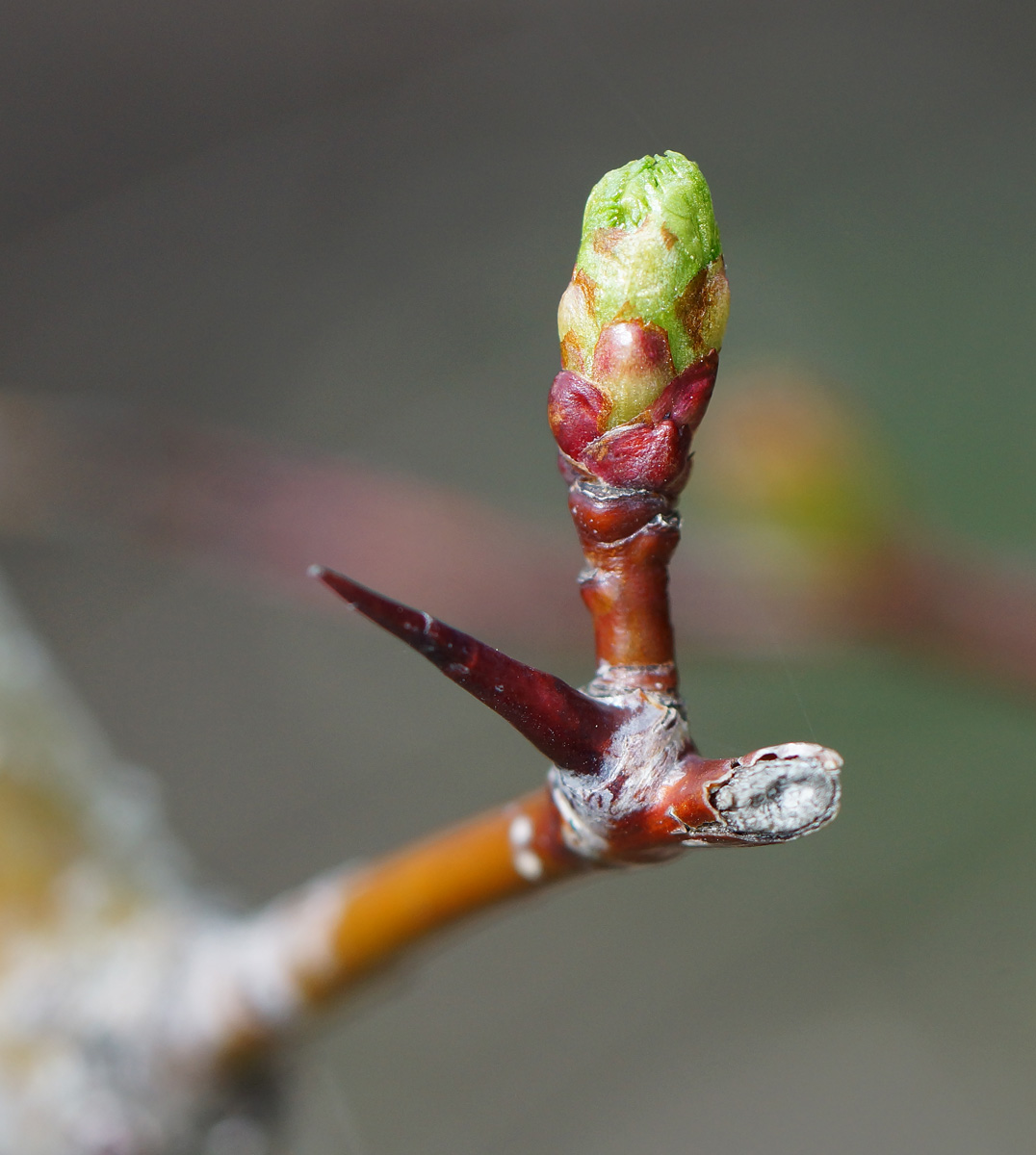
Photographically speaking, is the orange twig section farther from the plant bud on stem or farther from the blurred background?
the blurred background

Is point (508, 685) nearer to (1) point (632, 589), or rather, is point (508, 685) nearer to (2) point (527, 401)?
(1) point (632, 589)

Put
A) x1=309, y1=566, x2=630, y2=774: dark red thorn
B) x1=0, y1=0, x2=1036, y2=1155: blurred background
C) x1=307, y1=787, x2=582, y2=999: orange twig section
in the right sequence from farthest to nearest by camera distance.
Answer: x1=0, y1=0, x2=1036, y2=1155: blurred background → x1=307, y1=787, x2=582, y2=999: orange twig section → x1=309, y1=566, x2=630, y2=774: dark red thorn

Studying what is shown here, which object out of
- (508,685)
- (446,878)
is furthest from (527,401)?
(508,685)

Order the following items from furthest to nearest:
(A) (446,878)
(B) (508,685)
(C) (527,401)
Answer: (C) (527,401) < (A) (446,878) < (B) (508,685)

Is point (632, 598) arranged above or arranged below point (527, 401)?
below

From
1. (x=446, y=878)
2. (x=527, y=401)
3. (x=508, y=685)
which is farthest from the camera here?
(x=527, y=401)

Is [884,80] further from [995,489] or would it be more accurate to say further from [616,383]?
[616,383]

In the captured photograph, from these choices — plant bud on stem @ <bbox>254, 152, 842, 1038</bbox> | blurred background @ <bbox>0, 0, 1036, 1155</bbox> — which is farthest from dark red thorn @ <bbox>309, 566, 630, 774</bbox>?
blurred background @ <bbox>0, 0, 1036, 1155</bbox>
